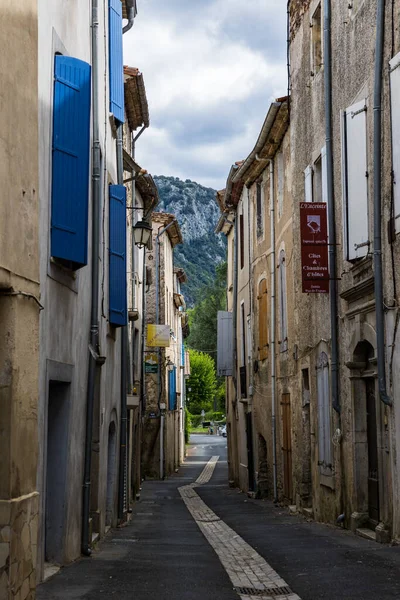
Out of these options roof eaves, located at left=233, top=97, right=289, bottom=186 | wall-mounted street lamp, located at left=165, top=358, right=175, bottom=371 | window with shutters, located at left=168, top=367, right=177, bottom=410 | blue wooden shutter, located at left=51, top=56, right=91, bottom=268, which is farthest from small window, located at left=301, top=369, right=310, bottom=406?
window with shutters, located at left=168, top=367, right=177, bottom=410

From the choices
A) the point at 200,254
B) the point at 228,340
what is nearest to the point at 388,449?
the point at 228,340

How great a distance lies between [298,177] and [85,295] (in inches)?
270

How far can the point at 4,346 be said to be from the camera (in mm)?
6242

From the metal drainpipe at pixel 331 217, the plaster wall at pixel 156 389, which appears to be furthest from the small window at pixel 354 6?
the plaster wall at pixel 156 389

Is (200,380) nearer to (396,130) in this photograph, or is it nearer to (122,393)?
(122,393)

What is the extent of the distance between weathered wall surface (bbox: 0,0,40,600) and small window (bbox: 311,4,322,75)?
9.11 meters

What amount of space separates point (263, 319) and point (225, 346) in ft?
21.2

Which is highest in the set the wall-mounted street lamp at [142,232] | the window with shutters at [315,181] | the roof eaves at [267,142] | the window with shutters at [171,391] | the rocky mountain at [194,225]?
the rocky mountain at [194,225]

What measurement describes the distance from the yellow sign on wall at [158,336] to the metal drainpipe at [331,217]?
16109 millimetres

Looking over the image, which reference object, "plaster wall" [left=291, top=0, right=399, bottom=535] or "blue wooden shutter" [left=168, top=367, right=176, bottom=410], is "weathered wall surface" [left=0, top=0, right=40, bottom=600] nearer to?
"plaster wall" [left=291, top=0, right=399, bottom=535]

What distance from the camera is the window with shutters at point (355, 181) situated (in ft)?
38.7

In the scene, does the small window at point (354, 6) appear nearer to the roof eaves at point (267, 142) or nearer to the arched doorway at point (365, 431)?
the arched doorway at point (365, 431)

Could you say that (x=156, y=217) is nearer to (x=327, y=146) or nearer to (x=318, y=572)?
(x=327, y=146)

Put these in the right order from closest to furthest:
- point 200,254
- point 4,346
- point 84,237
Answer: point 4,346
point 84,237
point 200,254
